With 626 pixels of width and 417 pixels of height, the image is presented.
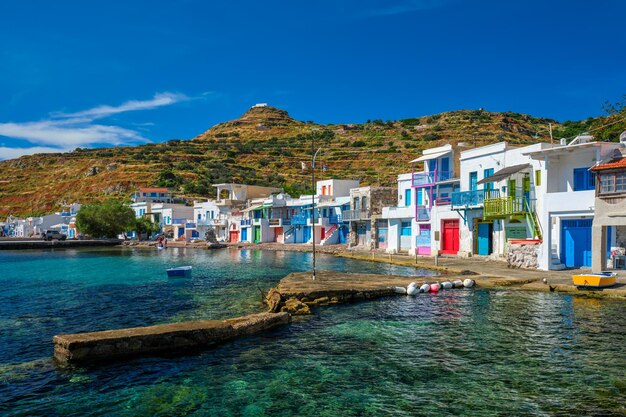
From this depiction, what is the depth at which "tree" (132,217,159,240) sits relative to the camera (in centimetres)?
10131

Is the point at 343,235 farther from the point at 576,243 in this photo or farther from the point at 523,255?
the point at 576,243

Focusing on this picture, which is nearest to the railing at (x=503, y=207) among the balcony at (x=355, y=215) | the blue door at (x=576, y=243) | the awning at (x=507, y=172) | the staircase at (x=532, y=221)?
the staircase at (x=532, y=221)

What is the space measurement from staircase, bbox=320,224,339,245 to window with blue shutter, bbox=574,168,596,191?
4191 centimetres

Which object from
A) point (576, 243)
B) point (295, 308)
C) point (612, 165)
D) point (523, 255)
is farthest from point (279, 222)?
point (295, 308)

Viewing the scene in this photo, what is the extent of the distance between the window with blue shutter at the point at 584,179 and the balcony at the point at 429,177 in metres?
17.1

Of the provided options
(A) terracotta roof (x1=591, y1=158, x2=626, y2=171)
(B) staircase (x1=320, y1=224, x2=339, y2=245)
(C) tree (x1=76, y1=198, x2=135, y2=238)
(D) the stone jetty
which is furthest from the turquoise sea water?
(C) tree (x1=76, y1=198, x2=135, y2=238)

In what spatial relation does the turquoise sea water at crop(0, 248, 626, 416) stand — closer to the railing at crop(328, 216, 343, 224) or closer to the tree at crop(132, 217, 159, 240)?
the railing at crop(328, 216, 343, 224)

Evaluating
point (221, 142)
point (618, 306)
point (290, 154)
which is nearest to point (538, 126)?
point (290, 154)

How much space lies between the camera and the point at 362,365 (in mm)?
13805

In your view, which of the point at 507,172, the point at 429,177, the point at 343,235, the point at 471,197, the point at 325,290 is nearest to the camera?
the point at 325,290

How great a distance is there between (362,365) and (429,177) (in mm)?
38996

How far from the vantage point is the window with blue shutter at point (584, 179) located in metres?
31.4

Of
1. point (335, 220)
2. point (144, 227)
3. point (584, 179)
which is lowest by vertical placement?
point (144, 227)

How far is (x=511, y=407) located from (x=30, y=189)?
548 feet
